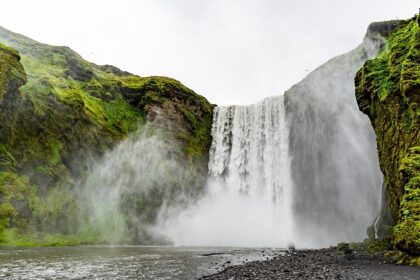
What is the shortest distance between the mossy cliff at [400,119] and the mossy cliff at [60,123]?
32017 millimetres

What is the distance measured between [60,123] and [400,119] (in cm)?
3853

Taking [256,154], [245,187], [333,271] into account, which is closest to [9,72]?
[245,187]

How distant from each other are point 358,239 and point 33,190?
37.6 metres

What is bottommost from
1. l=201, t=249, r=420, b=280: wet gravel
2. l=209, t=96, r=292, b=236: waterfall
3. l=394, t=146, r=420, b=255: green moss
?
l=201, t=249, r=420, b=280: wet gravel

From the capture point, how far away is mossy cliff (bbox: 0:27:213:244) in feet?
A: 123

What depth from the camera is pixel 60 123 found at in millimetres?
45125

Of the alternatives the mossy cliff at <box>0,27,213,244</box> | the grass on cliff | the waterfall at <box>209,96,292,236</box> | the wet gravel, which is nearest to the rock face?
the waterfall at <box>209,96,292,236</box>

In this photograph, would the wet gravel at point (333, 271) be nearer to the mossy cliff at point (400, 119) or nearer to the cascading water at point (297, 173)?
the mossy cliff at point (400, 119)

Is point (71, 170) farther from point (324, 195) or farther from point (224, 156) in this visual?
point (324, 195)

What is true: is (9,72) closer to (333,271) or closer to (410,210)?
(333,271)

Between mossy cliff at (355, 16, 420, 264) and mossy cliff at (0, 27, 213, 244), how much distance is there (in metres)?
32.0

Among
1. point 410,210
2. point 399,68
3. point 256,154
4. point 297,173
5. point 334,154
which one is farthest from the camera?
point 256,154

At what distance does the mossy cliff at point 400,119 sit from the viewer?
16.8 meters

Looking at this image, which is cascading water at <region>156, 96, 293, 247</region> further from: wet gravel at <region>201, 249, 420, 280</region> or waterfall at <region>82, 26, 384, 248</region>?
wet gravel at <region>201, 249, 420, 280</region>
